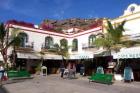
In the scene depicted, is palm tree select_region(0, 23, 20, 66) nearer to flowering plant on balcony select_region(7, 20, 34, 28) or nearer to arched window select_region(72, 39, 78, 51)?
flowering plant on balcony select_region(7, 20, 34, 28)

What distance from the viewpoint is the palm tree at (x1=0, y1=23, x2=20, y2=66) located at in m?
29.5

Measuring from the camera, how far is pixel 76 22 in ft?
263

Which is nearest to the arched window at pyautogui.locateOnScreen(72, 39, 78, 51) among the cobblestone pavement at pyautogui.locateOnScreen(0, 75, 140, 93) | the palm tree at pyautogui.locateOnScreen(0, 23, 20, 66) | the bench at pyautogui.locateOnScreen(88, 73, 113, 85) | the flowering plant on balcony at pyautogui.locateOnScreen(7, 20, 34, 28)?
the flowering plant on balcony at pyautogui.locateOnScreen(7, 20, 34, 28)

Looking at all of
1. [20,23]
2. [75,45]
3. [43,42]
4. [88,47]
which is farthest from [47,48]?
[88,47]

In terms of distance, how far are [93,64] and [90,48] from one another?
251cm

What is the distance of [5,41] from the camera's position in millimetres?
30719

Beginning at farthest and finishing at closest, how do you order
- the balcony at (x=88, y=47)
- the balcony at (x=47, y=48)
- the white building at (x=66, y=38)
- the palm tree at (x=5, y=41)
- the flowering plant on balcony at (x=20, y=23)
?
the balcony at (x=47, y=48)
the flowering plant on balcony at (x=20, y=23)
the balcony at (x=88, y=47)
the palm tree at (x=5, y=41)
the white building at (x=66, y=38)

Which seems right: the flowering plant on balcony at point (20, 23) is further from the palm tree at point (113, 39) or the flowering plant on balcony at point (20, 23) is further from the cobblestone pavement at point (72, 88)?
the cobblestone pavement at point (72, 88)

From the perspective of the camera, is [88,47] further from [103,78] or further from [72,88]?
[72,88]

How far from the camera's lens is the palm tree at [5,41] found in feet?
96.6

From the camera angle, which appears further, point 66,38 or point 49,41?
point 66,38

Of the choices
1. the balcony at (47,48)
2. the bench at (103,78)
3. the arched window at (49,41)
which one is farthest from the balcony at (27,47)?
the bench at (103,78)

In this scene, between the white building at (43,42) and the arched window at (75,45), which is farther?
the arched window at (75,45)

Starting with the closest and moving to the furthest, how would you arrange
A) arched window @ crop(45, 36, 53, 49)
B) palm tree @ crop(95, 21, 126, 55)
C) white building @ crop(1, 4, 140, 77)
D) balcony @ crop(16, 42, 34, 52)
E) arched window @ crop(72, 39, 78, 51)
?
palm tree @ crop(95, 21, 126, 55), white building @ crop(1, 4, 140, 77), balcony @ crop(16, 42, 34, 52), arched window @ crop(45, 36, 53, 49), arched window @ crop(72, 39, 78, 51)
